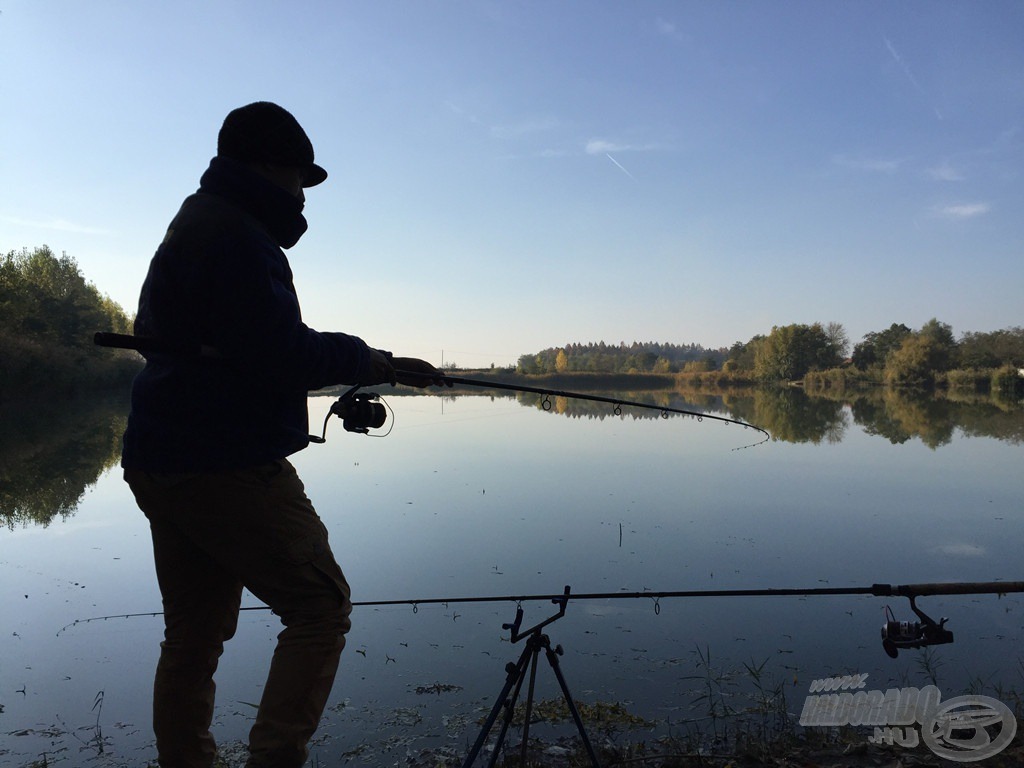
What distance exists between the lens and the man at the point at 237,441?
1.65 meters

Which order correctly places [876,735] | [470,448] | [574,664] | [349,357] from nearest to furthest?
[349,357]
[876,735]
[574,664]
[470,448]

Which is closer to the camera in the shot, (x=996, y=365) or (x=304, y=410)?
(x=304, y=410)

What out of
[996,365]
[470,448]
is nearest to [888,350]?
[996,365]

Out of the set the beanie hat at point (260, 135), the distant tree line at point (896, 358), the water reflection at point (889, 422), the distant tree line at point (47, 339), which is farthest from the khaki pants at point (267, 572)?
the distant tree line at point (896, 358)

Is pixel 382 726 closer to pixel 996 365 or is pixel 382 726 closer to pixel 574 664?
pixel 574 664

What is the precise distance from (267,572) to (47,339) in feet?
129

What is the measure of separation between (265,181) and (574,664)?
3721 millimetres

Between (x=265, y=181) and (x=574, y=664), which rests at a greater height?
(x=265, y=181)

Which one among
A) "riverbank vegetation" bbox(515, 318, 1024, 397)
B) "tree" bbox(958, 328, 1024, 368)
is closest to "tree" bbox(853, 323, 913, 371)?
"riverbank vegetation" bbox(515, 318, 1024, 397)

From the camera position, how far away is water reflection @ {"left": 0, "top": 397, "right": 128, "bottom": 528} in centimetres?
962

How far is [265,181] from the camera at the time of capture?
188 cm

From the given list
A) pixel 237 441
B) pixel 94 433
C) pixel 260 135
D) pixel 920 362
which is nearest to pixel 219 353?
pixel 237 441

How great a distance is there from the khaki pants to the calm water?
1.86 metres

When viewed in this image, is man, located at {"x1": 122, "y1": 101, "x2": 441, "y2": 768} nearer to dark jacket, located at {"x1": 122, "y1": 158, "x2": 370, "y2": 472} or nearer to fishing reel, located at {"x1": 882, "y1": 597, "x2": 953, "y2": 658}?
dark jacket, located at {"x1": 122, "y1": 158, "x2": 370, "y2": 472}
